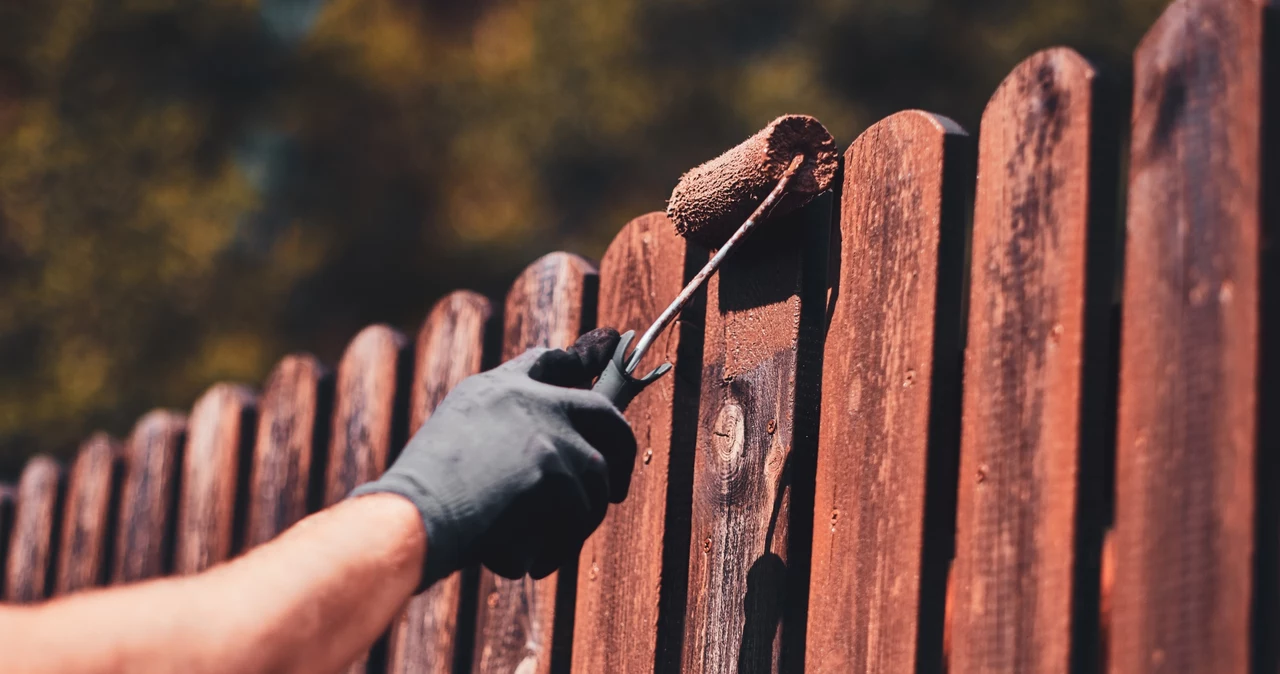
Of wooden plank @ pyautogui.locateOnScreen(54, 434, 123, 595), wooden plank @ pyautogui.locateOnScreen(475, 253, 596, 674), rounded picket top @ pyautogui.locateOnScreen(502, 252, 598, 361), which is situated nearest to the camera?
wooden plank @ pyautogui.locateOnScreen(475, 253, 596, 674)

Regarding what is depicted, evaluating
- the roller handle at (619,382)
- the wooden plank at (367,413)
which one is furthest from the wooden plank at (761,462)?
the wooden plank at (367,413)

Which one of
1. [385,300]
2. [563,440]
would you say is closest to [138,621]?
[563,440]

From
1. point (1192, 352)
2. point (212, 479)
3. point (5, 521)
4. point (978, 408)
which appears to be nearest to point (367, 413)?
point (212, 479)

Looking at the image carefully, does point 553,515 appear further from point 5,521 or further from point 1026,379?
point 5,521

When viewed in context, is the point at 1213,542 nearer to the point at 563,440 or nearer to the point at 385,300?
the point at 563,440

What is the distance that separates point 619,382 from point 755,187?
327mm

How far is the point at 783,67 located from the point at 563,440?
28.3 ft

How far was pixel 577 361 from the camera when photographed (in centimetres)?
158

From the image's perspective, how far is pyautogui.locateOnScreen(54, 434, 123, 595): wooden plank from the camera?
11.0 ft

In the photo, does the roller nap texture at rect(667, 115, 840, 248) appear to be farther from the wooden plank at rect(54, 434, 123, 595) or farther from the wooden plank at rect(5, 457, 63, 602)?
the wooden plank at rect(5, 457, 63, 602)

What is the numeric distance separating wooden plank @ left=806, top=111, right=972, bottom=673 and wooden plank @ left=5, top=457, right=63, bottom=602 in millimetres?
2950

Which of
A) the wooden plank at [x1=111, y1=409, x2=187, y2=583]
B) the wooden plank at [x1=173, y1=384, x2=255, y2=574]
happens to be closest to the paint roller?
the wooden plank at [x1=173, y1=384, x2=255, y2=574]

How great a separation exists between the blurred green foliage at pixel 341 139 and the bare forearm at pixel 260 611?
5564 mm

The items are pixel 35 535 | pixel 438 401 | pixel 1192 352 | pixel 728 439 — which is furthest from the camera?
pixel 35 535
